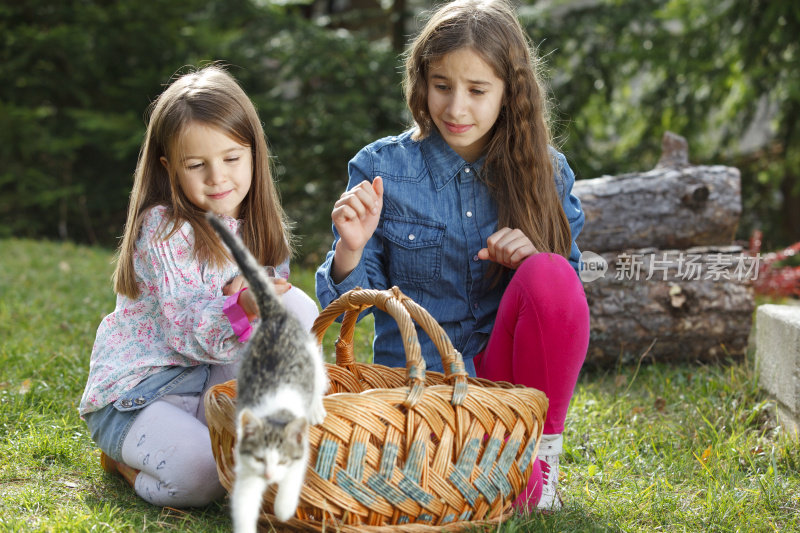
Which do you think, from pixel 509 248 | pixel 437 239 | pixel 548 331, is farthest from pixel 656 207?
pixel 548 331

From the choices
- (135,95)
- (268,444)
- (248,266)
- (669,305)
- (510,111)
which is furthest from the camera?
(135,95)

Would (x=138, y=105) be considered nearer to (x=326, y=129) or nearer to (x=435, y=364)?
(x=326, y=129)

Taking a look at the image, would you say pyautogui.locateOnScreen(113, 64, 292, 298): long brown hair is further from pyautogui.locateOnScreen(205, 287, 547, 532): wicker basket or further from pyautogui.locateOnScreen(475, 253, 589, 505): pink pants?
pyautogui.locateOnScreen(475, 253, 589, 505): pink pants

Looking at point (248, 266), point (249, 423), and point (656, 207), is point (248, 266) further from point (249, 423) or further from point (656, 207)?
point (656, 207)

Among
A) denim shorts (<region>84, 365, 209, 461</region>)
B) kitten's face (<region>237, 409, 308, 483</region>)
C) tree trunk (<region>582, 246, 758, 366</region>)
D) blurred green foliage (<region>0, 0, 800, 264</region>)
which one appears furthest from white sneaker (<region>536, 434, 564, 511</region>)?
blurred green foliage (<region>0, 0, 800, 264</region>)

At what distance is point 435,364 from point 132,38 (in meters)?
6.12

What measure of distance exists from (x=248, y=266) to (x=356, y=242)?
591 mm

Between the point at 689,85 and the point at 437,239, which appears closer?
the point at 437,239

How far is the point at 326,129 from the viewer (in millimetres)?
6074

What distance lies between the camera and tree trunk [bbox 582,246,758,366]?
11.5 ft

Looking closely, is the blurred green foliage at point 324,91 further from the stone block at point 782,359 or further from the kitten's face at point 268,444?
the kitten's face at point 268,444

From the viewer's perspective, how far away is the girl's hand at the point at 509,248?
7.25 feet

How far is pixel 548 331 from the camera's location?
6.79 ft

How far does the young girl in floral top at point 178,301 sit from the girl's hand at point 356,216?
0.25 m
